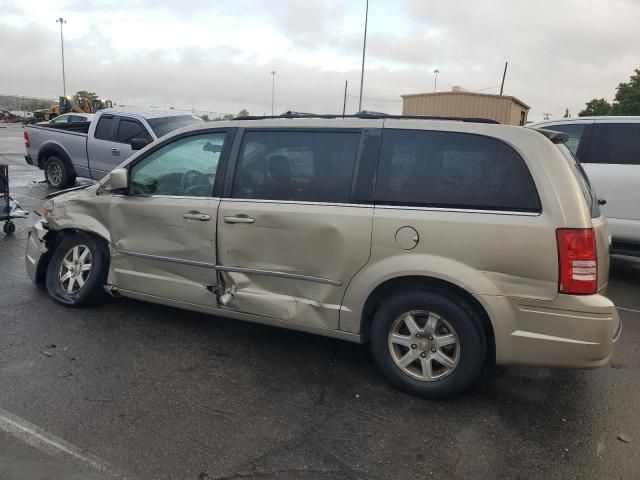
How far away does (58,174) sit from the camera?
→ 1153 centimetres

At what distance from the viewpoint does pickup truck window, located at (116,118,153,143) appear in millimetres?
9773

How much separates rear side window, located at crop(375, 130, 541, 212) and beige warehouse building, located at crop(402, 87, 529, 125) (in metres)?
22.8

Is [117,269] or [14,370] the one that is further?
[117,269]

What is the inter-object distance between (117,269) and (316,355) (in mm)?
1845

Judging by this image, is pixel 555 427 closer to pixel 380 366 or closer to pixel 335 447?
pixel 380 366

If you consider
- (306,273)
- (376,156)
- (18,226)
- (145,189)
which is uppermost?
(376,156)

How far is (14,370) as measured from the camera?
11.6 feet

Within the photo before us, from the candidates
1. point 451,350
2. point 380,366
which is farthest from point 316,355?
point 451,350

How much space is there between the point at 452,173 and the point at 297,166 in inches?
42.9

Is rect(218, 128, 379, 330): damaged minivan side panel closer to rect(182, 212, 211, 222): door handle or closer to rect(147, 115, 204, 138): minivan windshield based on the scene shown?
rect(182, 212, 211, 222): door handle

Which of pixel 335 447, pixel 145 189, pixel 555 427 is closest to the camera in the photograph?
pixel 335 447

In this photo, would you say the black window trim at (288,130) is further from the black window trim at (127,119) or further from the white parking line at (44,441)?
the black window trim at (127,119)

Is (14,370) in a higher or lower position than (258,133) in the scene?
lower

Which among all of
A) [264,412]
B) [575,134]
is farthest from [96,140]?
[264,412]
